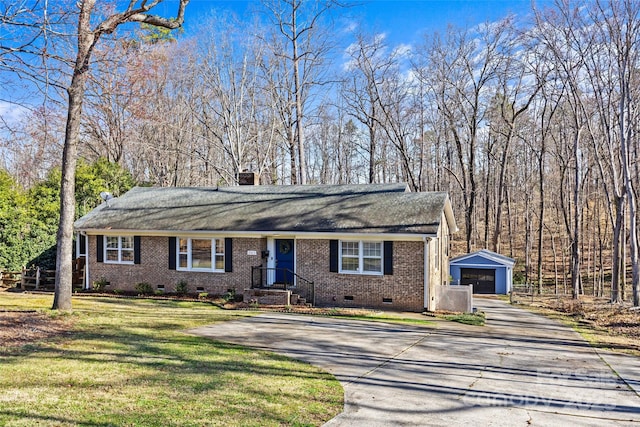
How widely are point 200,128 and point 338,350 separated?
29781 mm

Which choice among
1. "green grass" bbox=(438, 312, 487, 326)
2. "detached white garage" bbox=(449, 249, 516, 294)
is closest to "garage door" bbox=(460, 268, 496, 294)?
"detached white garage" bbox=(449, 249, 516, 294)

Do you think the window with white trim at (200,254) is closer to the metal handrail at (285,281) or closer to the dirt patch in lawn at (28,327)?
the metal handrail at (285,281)

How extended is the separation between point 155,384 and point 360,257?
10526 mm

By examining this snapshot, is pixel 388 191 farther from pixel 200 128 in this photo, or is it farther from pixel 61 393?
pixel 200 128

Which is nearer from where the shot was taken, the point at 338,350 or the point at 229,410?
the point at 229,410

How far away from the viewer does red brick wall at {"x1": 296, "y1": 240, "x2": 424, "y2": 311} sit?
15802mm

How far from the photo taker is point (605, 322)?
50.9 ft

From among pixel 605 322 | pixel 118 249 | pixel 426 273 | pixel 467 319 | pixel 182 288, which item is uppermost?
pixel 118 249

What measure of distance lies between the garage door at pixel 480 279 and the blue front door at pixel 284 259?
59.3ft

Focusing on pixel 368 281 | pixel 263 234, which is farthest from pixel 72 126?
pixel 368 281

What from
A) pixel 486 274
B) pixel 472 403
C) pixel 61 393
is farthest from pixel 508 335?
pixel 486 274

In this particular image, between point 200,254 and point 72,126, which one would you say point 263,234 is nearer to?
point 200,254

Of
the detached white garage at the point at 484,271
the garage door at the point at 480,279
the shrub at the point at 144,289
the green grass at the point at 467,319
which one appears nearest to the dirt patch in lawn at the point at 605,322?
the green grass at the point at 467,319

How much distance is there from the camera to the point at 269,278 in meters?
17.7
